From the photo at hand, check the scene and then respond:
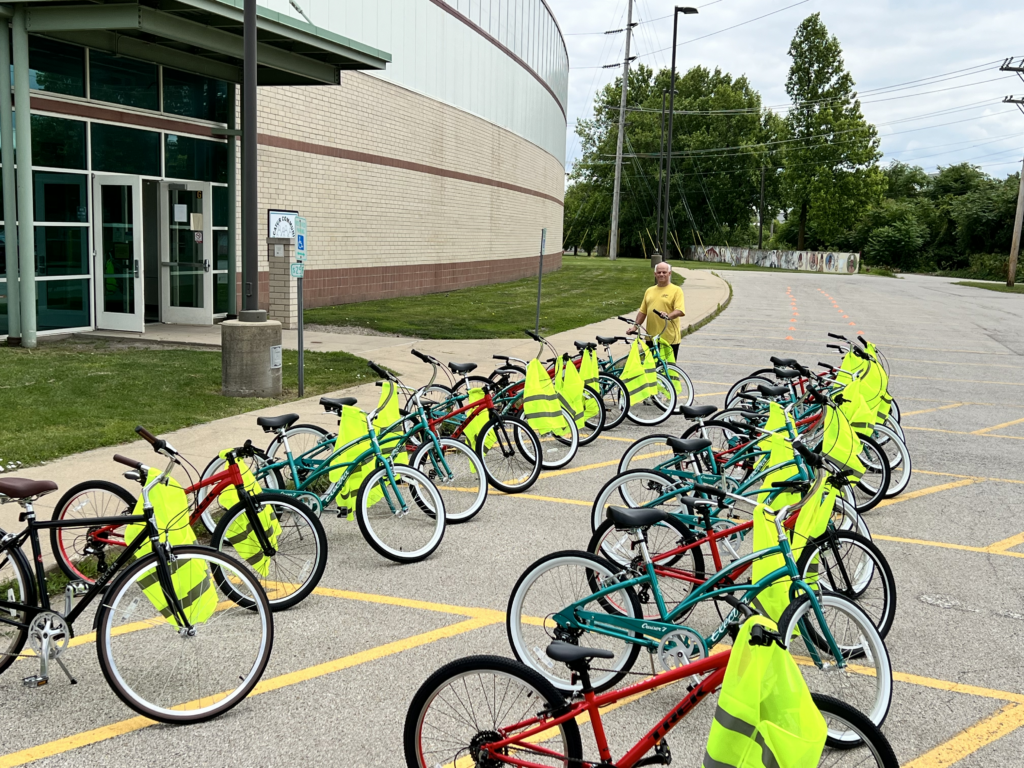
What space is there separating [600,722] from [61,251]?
1396 centimetres

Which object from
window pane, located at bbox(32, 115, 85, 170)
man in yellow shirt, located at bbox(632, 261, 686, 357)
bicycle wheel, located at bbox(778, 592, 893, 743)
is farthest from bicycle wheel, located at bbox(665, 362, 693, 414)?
window pane, located at bbox(32, 115, 85, 170)

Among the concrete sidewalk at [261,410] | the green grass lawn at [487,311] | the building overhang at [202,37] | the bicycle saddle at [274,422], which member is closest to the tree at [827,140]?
the green grass lawn at [487,311]

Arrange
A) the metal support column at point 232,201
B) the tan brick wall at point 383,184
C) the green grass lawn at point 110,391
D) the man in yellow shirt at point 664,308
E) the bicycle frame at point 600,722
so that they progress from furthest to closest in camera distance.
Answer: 1. the tan brick wall at point 383,184
2. the metal support column at point 232,201
3. the man in yellow shirt at point 664,308
4. the green grass lawn at point 110,391
5. the bicycle frame at point 600,722

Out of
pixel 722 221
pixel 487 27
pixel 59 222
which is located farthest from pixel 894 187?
pixel 59 222

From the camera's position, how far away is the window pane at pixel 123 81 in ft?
48.9

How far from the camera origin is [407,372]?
13039 millimetres

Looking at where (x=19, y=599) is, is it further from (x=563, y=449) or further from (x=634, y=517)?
(x=563, y=449)

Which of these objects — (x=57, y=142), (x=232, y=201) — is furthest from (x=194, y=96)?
(x=57, y=142)

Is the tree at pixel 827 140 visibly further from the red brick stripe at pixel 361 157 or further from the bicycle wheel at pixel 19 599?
the bicycle wheel at pixel 19 599

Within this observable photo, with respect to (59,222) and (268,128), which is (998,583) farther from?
(268,128)

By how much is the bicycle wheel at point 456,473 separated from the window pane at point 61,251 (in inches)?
377

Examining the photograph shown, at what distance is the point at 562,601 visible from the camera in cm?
469

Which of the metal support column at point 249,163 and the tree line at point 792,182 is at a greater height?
the tree line at point 792,182

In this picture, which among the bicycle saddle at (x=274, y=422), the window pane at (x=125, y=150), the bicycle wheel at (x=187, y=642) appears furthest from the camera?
the window pane at (x=125, y=150)
